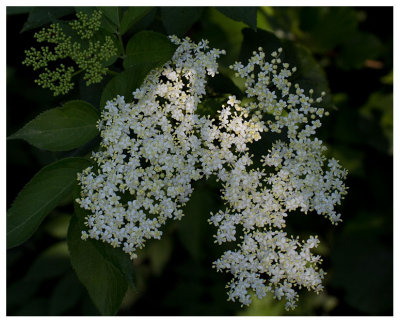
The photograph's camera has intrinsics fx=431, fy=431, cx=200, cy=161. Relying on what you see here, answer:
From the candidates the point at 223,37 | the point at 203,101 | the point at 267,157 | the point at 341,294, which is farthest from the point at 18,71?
the point at 341,294

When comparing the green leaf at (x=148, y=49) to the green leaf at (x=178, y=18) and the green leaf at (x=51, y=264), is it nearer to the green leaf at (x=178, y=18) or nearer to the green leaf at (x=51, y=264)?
the green leaf at (x=178, y=18)

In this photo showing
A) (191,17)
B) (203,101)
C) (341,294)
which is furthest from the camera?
(341,294)

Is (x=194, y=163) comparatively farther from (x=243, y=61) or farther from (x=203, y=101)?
(x=243, y=61)

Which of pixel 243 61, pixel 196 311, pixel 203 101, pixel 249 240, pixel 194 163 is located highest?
pixel 243 61

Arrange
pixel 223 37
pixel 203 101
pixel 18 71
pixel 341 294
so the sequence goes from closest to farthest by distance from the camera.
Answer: pixel 203 101 < pixel 223 37 < pixel 18 71 < pixel 341 294

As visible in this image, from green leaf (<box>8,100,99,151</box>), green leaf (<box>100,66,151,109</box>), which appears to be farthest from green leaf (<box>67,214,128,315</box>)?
green leaf (<box>100,66,151,109</box>)

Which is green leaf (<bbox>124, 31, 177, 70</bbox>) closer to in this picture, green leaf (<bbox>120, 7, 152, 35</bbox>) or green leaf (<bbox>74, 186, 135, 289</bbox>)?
green leaf (<bbox>120, 7, 152, 35</bbox>)
